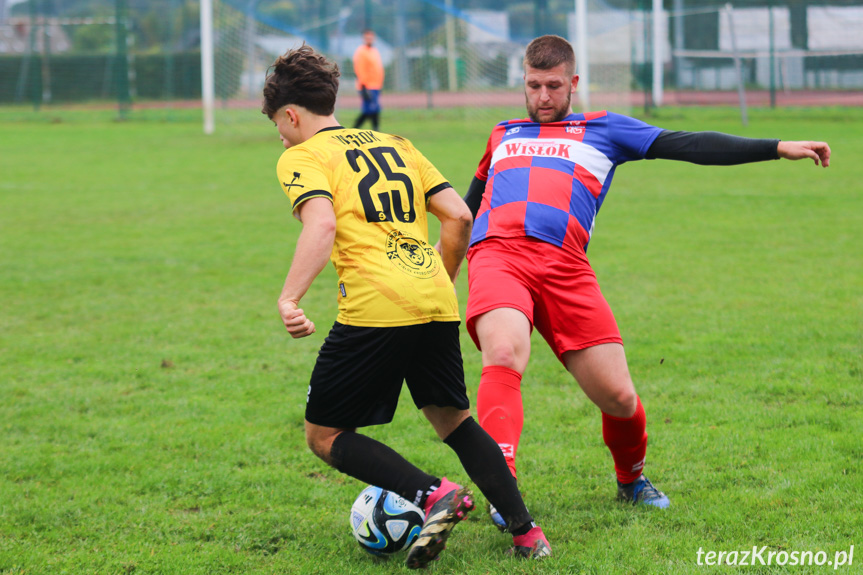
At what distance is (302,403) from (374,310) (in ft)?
7.29

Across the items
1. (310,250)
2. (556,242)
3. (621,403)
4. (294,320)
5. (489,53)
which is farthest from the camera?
(489,53)

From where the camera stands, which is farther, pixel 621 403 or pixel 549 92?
pixel 549 92

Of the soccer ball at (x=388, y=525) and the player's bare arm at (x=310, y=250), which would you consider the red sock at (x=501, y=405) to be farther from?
the player's bare arm at (x=310, y=250)

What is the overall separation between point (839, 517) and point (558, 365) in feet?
8.23

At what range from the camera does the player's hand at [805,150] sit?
3.27 m

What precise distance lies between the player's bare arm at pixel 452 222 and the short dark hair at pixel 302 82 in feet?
1.76

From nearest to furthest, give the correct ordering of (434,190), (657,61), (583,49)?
(434,190) < (583,49) < (657,61)

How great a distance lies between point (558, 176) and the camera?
3.71 meters

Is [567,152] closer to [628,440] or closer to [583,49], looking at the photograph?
[628,440]

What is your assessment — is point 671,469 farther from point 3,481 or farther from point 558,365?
point 3,481

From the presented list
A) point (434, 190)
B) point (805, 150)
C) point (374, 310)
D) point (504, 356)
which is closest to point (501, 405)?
point (504, 356)

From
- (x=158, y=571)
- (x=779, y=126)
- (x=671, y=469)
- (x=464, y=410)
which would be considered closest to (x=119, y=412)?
(x=158, y=571)

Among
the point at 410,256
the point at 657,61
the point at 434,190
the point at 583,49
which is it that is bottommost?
the point at 410,256

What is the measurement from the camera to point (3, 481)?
407 centimetres
